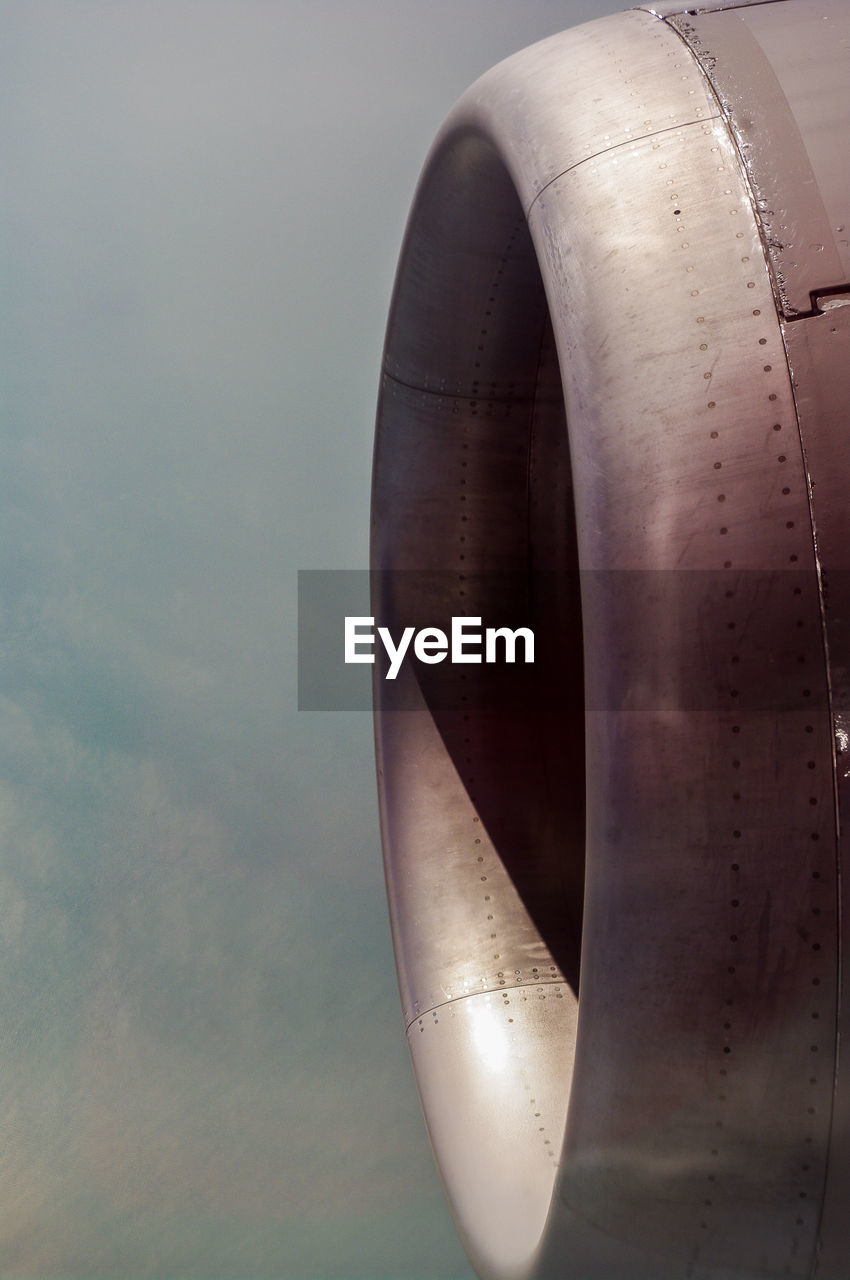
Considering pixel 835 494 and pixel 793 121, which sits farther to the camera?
pixel 793 121

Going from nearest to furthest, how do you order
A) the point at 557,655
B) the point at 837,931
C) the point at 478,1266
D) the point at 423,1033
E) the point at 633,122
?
the point at 837,931 → the point at 633,122 → the point at 478,1266 → the point at 423,1033 → the point at 557,655

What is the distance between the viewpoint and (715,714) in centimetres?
117

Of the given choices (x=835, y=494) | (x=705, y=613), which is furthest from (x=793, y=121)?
(x=705, y=613)

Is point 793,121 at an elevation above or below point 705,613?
above

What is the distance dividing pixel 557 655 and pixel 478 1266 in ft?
4.04

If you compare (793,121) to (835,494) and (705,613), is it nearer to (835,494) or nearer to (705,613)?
(835,494)

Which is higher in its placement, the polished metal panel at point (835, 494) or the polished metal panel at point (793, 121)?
the polished metal panel at point (793, 121)

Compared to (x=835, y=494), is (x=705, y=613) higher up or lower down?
lower down

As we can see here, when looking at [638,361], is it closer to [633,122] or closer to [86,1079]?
[633,122]

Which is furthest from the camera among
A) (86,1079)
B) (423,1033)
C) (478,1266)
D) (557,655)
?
(86,1079)

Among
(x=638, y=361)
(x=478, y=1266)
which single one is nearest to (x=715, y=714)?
(x=638, y=361)

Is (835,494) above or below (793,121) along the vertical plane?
below

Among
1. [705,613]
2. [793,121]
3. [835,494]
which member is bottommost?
[705,613]

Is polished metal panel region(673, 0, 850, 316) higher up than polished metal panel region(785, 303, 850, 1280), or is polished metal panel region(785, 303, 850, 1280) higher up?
polished metal panel region(673, 0, 850, 316)
